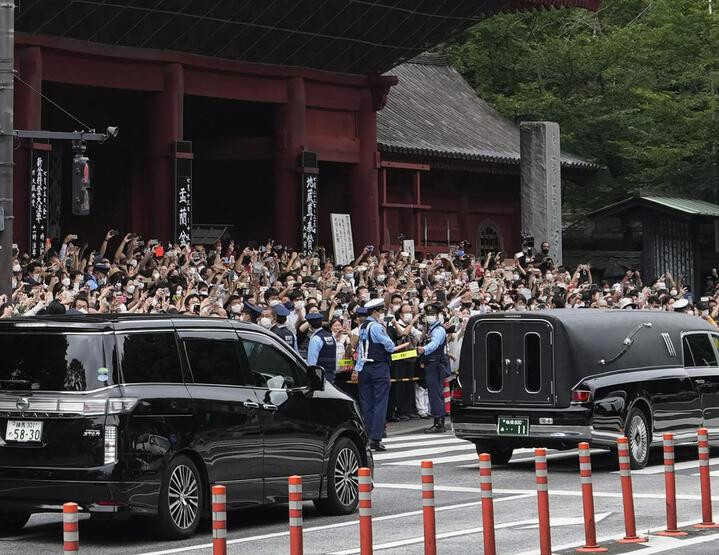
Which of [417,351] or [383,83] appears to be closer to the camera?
[417,351]

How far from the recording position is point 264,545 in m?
12.1

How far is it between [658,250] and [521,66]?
11079mm

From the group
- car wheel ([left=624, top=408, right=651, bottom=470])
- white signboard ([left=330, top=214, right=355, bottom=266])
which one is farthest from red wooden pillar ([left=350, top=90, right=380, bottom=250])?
car wheel ([left=624, top=408, right=651, bottom=470])

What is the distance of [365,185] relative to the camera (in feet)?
128

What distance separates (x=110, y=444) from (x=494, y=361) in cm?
727

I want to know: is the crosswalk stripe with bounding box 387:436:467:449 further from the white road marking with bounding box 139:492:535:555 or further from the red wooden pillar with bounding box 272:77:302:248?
the red wooden pillar with bounding box 272:77:302:248

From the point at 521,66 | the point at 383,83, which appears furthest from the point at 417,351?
the point at 521,66

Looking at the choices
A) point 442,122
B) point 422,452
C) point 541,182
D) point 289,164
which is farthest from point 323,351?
point 442,122

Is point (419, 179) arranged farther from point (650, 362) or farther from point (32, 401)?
point (32, 401)

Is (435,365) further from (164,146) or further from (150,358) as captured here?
(164,146)

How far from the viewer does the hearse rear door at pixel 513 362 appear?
17.6 meters

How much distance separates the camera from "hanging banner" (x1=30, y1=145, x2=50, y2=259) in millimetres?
30969

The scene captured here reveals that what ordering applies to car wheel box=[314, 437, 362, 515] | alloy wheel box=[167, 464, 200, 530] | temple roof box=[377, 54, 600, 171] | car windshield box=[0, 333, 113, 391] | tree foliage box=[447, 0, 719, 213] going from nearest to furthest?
car windshield box=[0, 333, 113, 391]
alloy wheel box=[167, 464, 200, 530]
car wheel box=[314, 437, 362, 515]
temple roof box=[377, 54, 600, 171]
tree foliage box=[447, 0, 719, 213]

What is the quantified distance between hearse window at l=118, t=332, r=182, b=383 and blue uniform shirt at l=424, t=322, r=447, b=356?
410 inches
